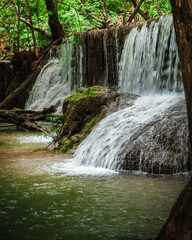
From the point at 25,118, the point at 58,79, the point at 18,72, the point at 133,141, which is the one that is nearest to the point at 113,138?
the point at 133,141

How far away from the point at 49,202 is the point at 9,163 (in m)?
2.72

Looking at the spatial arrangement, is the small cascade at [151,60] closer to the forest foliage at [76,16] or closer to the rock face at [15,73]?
the forest foliage at [76,16]

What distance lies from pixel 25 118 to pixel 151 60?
5.27m

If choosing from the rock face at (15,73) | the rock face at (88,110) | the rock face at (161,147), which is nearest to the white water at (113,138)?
the rock face at (161,147)

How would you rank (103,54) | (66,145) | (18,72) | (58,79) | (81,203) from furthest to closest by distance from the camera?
(18,72), (58,79), (103,54), (66,145), (81,203)

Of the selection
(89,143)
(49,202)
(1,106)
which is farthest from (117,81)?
(49,202)

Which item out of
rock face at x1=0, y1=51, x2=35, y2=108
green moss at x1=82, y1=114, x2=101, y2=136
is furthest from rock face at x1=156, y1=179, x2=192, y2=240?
rock face at x1=0, y1=51, x2=35, y2=108

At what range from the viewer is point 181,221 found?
83.3 inches

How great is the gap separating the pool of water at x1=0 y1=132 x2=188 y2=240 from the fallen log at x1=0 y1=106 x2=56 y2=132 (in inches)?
268

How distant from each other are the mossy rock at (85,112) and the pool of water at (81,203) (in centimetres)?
256

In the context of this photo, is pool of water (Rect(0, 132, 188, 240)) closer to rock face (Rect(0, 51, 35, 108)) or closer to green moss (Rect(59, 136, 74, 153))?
green moss (Rect(59, 136, 74, 153))

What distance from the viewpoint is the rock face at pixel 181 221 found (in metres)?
2.06

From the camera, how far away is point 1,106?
16.0 metres

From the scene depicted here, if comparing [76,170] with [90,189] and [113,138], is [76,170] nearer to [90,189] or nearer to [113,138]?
[113,138]
